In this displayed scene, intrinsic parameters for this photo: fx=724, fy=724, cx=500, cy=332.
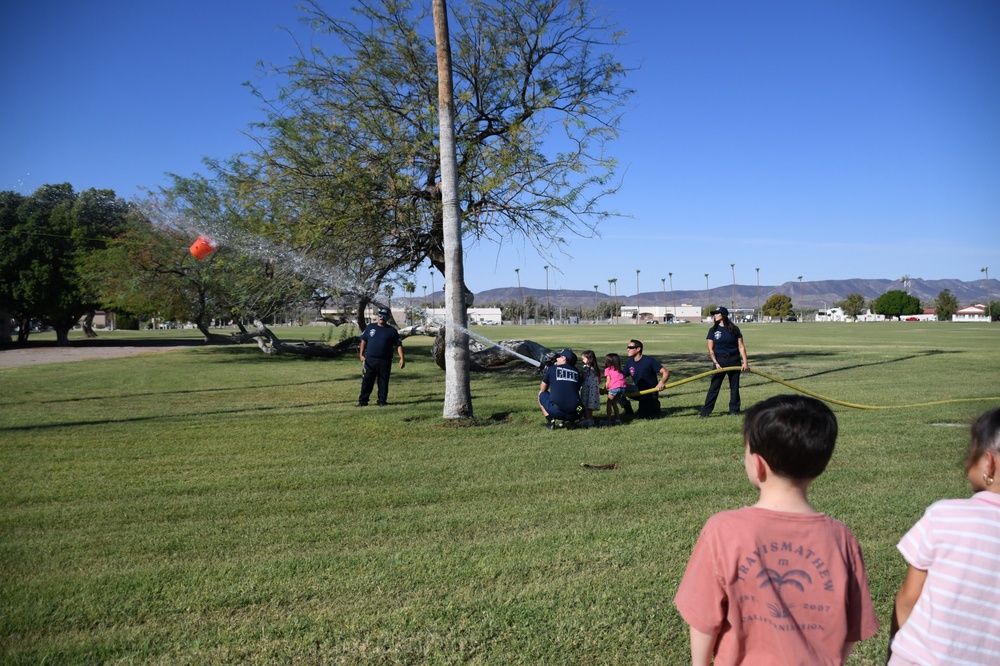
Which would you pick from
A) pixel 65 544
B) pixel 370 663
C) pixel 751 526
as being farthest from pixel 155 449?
pixel 751 526

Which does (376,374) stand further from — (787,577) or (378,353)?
(787,577)

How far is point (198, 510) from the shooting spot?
6539 millimetres

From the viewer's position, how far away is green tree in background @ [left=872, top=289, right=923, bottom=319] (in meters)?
152

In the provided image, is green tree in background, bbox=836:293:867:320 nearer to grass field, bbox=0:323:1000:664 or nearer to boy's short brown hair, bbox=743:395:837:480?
grass field, bbox=0:323:1000:664

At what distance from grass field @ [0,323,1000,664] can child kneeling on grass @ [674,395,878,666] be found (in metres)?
1.64

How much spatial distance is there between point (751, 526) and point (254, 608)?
325 cm

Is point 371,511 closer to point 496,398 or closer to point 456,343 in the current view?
point 456,343

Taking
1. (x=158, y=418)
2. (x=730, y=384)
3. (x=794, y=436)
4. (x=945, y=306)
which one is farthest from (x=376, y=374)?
(x=945, y=306)

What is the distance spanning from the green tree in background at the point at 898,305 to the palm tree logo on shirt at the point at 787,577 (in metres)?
171

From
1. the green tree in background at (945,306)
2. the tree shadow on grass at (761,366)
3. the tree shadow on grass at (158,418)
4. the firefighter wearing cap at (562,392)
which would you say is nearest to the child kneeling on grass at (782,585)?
the firefighter wearing cap at (562,392)

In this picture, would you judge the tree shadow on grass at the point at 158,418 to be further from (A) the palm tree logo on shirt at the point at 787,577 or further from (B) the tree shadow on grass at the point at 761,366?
(A) the palm tree logo on shirt at the point at 787,577

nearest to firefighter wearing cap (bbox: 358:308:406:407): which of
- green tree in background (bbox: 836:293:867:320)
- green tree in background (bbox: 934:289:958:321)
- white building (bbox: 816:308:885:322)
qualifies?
green tree in background (bbox: 934:289:958:321)

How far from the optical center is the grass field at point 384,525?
398cm

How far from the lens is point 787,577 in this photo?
87.4 inches
